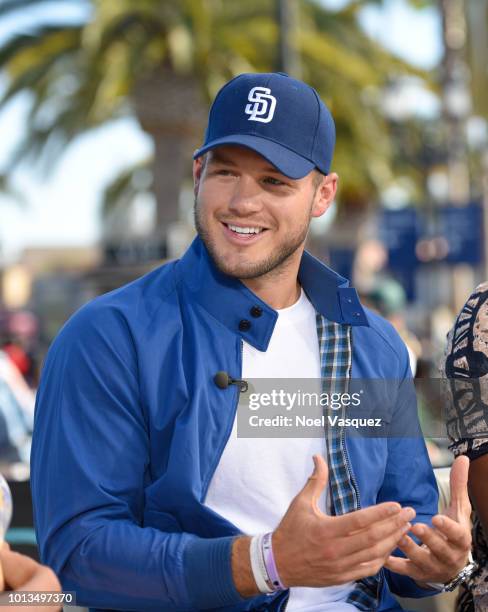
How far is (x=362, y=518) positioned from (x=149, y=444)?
2.13 ft

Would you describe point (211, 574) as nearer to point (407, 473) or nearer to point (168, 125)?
point (407, 473)

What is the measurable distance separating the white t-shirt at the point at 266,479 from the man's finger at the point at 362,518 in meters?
0.45

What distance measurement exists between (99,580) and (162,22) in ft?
45.3

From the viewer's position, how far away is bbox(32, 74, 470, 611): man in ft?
8.09

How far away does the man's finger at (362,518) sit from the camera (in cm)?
231

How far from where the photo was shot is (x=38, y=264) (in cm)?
6244

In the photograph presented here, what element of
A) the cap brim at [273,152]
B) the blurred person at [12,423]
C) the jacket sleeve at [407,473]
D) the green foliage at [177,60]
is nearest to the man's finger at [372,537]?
the jacket sleeve at [407,473]

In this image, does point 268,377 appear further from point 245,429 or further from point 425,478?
point 425,478

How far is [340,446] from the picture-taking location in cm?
287

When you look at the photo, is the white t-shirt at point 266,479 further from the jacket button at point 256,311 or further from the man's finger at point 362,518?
the man's finger at point 362,518

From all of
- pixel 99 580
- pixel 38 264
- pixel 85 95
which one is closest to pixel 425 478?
pixel 99 580

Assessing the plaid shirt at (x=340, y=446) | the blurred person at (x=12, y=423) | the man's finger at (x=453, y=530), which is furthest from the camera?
the blurred person at (x=12, y=423)

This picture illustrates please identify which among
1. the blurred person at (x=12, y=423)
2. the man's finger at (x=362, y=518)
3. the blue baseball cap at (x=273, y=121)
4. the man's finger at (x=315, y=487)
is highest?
the blue baseball cap at (x=273, y=121)

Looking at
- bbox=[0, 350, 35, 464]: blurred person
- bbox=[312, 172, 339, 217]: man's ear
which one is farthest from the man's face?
bbox=[0, 350, 35, 464]: blurred person
